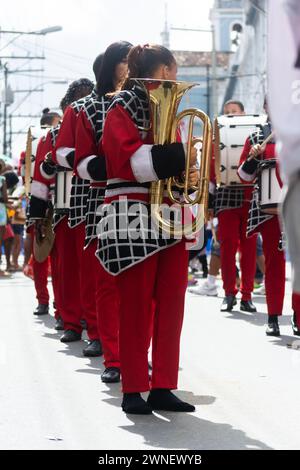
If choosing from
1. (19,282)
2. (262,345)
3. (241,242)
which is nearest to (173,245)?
(262,345)

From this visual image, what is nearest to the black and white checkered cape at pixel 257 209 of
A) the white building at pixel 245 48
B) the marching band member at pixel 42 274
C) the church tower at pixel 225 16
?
the marching band member at pixel 42 274

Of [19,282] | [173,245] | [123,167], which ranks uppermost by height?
[123,167]

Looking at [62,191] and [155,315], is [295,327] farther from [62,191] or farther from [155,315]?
[155,315]

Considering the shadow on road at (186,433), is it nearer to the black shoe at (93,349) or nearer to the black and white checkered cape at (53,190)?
the black shoe at (93,349)

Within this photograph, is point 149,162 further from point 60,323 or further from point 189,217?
point 60,323

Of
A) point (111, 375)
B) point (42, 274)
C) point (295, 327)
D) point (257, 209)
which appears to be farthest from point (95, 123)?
point (42, 274)

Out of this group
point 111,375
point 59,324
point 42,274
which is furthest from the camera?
point 42,274

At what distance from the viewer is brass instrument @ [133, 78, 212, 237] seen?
5164mm

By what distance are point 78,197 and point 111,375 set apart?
5.04 ft

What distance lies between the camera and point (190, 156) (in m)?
5.23

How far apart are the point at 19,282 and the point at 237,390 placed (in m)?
9.87

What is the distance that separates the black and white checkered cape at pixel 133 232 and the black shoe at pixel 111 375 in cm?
113

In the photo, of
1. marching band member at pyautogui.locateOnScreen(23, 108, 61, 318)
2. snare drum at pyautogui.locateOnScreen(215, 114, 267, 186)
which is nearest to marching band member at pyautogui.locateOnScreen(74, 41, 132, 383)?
marching band member at pyautogui.locateOnScreen(23, 108, 61, 318)

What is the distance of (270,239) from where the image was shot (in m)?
8.41
